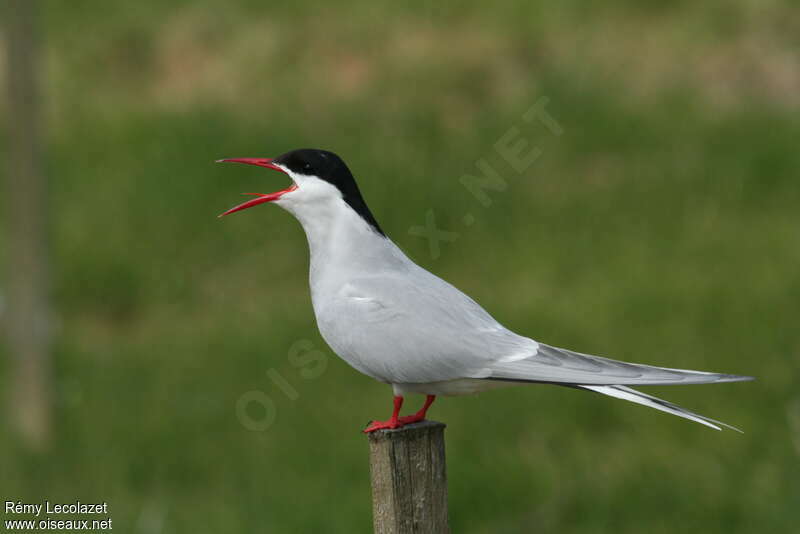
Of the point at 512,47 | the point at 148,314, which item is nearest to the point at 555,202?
the point at 512,47

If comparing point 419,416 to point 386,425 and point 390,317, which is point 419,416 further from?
point 390,317

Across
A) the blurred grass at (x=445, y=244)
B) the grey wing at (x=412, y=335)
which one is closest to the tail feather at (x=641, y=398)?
the grey wing at (x=412, y=335)

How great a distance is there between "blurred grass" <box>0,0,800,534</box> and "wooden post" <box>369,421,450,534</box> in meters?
3.84

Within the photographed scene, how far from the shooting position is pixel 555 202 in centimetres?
1042

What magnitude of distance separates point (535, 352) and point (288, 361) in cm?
592

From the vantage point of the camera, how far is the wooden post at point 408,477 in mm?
3449

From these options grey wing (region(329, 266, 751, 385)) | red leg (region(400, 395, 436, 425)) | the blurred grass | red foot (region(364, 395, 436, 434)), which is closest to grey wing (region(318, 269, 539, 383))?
grey wing (region(329, 266, 751, 385))

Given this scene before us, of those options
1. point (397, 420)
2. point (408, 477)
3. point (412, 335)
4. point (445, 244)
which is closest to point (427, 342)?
point (412, 335)

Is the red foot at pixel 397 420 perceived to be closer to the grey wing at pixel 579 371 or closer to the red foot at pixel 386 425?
the red foot at pixel 386 425

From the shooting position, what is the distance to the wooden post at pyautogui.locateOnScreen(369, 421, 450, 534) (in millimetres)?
3449

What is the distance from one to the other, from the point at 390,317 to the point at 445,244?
7280mm

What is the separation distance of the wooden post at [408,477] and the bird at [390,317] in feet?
0.28

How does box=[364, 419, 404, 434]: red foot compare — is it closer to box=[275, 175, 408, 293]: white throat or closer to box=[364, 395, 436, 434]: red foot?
box=[364, 395, 436, 434]: red foot

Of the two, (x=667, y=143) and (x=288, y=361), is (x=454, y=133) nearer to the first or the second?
(x=667, y=143)
